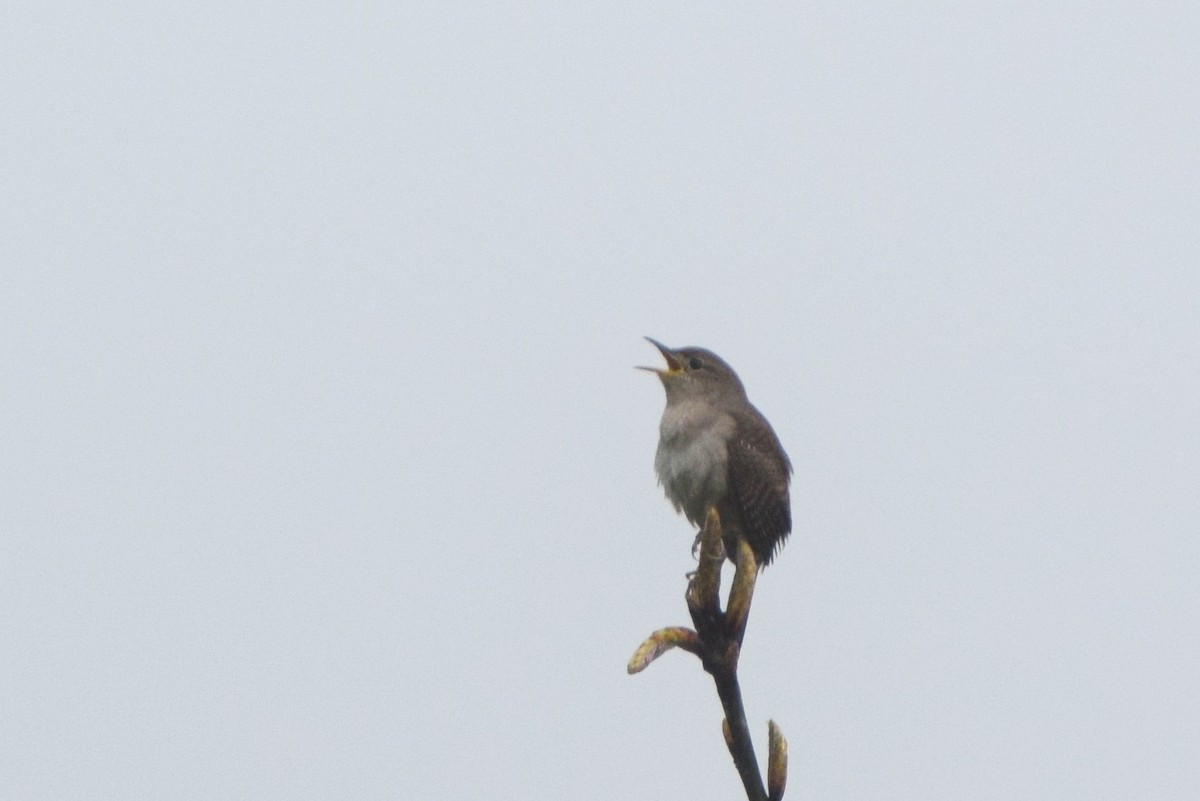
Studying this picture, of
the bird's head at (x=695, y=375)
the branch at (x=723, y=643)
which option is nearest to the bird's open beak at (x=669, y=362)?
the bird's head at (x=695, y=375)

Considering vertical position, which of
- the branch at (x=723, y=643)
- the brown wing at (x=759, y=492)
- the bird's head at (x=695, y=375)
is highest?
the bird's head at (x=695, y=375)

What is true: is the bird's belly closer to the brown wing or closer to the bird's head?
the brown wing

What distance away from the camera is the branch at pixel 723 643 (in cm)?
255

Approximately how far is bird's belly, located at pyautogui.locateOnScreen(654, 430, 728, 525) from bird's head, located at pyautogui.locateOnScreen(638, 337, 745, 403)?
446 millimetres

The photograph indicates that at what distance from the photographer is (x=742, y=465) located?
6.14 m

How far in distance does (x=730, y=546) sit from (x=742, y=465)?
0.38m

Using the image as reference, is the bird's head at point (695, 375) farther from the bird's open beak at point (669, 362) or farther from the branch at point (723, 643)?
the branch at point (723, 643)

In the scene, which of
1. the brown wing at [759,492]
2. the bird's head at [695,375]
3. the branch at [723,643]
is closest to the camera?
the branch at [723,643]

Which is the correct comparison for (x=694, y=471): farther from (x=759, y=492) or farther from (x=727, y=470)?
(x=759, y=492)

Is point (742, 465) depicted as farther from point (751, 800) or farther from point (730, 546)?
point (751, 800)

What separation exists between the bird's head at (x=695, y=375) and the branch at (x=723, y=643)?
155 inches

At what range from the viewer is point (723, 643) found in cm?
266

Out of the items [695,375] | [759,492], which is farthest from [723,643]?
[695,375]

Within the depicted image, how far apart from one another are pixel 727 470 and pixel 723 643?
3.48 metres
